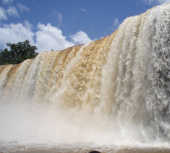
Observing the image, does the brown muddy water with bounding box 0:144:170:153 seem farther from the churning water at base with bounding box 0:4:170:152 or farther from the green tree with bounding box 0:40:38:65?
the green tree with bounding box 0:40:38:65

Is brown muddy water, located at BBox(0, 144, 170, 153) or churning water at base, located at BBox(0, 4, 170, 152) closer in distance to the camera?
brown muddy water, located at BBox(0, 144, 170, 153)

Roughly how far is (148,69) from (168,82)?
2.23 feet

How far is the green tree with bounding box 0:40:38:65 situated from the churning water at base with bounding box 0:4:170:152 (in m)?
26.3

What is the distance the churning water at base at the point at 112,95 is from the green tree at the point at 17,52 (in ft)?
86.2

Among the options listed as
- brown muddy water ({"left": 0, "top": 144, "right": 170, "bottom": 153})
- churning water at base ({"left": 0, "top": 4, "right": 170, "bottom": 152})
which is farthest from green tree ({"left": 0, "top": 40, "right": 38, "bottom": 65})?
brown muddy water ({"left": 0, "top": 144, "right": 170, "bottom": 153})

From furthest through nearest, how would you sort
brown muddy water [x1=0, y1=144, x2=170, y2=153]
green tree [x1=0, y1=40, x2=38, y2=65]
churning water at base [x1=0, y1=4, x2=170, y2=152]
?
green tree [x1=0, y1=40, x2=38, y2=65]
churning water at base [x1=0, y1=4, x2=170, y2=152]
brown muddy water [x1=0, y1=144, x2=170, y2=153]

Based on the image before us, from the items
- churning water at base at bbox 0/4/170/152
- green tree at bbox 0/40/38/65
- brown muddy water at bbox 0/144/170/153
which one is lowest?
brown muddy water at bbox 0/144/170/153

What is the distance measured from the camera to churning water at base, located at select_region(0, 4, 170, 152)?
5.39 meters

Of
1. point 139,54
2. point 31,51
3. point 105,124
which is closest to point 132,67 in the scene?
point 139,54

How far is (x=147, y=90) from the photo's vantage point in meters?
5.70

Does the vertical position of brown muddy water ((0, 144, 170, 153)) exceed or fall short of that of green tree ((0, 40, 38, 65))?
it falls short

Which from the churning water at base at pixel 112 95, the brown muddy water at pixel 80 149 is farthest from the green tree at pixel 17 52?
the brown muddy water at pixel 80 149

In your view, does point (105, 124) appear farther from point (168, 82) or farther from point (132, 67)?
point (168, 82)

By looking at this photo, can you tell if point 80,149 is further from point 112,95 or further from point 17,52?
point 17,52
